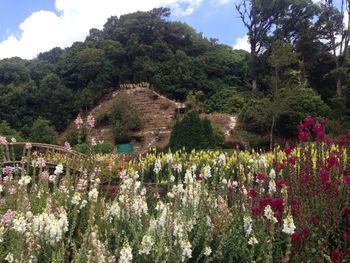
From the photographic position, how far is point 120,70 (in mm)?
42906

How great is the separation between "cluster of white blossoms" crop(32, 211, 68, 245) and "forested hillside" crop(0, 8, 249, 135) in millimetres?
31939

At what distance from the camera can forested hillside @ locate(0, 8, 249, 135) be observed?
126 ft

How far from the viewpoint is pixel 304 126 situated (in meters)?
4.10

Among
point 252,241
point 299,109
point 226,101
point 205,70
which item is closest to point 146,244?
point 252,241

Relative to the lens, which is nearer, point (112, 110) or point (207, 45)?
point (112, 110)

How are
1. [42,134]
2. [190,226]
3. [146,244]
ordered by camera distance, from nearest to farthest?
[146,244] < [190,226] < [42,134]

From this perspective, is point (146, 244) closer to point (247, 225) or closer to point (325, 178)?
point (247, 225)

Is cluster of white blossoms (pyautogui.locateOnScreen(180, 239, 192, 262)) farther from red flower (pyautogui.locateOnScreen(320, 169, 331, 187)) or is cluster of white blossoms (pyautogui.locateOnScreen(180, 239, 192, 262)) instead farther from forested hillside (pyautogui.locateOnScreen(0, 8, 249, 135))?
forested hillside (pyautogui.locateOnScreen(0, 8, 249, 135))

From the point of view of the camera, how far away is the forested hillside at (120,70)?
126ft

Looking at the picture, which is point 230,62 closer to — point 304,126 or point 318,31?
point 318,31

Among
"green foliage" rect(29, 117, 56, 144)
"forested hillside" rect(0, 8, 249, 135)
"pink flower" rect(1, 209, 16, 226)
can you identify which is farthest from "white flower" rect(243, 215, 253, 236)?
"forested hillside" rect(0, 8, 249, 135)

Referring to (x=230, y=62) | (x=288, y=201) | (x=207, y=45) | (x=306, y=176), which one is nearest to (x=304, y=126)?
(x=306, y=176)

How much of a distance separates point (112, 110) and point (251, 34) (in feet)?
38.3

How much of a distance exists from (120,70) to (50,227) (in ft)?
135
